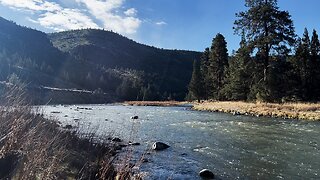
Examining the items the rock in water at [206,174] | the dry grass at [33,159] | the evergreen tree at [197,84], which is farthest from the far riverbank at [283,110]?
the evergreen tree at [197,84]

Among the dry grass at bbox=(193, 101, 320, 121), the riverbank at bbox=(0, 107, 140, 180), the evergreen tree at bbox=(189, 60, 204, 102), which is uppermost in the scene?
the evergreen tree at bbox=(189, 60, 204, 102)

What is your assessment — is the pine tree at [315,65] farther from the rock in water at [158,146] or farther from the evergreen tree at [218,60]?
the rock in water at [158,146]

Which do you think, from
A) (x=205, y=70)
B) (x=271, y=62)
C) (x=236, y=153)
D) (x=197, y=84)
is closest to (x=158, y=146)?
(x=236, y=153)

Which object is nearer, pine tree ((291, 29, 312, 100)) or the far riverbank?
the far riverbank

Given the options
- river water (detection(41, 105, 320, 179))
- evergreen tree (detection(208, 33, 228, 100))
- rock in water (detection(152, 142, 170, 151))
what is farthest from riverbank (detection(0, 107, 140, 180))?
evergreen tree (detection(208, 33, 228, 100))

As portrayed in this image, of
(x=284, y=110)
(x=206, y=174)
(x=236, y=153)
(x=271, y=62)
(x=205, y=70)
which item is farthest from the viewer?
(x=205, y=70)

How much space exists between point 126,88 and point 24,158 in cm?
13282

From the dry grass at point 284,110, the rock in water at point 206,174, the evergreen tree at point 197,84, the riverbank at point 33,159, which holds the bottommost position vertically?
the rock in water at point 206,174

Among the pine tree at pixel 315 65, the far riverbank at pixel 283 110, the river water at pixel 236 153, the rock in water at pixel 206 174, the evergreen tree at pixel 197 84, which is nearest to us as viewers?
the rock in water at pixel 206 174

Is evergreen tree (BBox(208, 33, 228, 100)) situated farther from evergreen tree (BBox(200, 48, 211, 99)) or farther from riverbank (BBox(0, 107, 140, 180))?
riverbank (BBox(0, 107, 140, 180))

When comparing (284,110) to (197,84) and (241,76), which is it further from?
(197,84)

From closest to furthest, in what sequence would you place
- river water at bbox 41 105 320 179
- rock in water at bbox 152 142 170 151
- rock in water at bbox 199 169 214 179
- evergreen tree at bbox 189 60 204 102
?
1. rock in water at bbox 199 169 214 179
2. river water at bbox 41 105 320 179
3. rock in water at bbox 152 142 170 151
4. evergreen tree at bbox 189 60 204 102

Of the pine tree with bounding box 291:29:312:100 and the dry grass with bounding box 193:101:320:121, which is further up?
the pine tree with bounding box 291:29:312:100

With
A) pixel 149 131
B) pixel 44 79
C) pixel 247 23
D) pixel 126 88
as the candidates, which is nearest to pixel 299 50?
pixel 247 23
